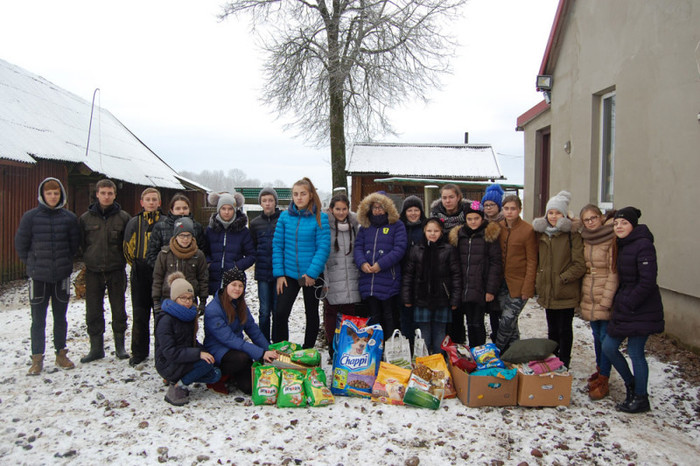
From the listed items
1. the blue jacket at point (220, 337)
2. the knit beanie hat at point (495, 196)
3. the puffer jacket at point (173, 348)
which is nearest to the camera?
the puffer jacket at point (173, 348)

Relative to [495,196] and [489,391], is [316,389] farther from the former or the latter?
[495,196]

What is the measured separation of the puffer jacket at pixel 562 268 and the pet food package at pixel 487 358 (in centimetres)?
72

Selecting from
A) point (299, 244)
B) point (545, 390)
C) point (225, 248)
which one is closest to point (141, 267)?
point (225, 248)

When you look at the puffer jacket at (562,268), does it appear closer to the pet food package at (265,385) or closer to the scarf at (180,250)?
the pet food package at (265,385)

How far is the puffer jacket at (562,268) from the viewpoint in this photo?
423cm

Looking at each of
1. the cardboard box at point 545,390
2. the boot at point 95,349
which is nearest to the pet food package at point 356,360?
the cardboard box at point 545,390

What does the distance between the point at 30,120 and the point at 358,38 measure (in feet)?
30.0

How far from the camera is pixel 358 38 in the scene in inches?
530

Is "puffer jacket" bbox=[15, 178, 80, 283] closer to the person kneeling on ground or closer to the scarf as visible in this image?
the scarf

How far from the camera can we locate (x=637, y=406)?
3.73m

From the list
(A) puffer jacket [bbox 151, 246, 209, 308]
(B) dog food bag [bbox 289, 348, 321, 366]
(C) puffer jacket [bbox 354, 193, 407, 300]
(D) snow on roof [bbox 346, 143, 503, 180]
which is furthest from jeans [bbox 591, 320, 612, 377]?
(D) snow on roof [bbox 346, 143, 503, 180]

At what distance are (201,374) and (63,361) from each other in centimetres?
183

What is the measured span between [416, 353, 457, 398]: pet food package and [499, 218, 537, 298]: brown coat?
43.0 inches

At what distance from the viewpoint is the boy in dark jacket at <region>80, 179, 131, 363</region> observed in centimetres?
475
